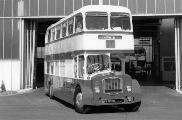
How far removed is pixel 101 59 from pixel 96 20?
1.51 m

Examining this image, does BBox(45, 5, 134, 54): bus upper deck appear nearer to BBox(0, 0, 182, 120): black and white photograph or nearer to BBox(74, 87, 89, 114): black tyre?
BBox(0, 0, 182, 120): black and white photograph

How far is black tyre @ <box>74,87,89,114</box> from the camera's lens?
52.9ft

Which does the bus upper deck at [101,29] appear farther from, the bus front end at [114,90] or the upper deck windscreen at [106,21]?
A: the bus front end at [114,90]

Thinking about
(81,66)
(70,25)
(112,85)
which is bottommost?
(112,85)

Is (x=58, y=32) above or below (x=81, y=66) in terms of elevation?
above

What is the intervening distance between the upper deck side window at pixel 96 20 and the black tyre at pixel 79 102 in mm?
2444

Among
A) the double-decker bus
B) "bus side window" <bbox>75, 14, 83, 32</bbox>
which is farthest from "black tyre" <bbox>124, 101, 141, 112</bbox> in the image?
"bus side window" <bbox>75, 14, 83, 32</bbox>

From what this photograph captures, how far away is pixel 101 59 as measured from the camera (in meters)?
16.9

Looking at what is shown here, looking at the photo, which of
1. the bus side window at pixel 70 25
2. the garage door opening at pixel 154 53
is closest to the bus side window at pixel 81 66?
the bus side window at pixel 70 25

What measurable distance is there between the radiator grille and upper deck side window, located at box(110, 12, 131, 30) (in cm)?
217

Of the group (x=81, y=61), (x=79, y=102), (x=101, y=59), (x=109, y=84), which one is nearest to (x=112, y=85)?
(x=109, y=84)

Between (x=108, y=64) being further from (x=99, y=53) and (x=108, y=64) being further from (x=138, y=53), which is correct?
(x=138, y=53)

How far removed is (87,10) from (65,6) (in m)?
12.2

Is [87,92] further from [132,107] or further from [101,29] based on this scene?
[101,29]
